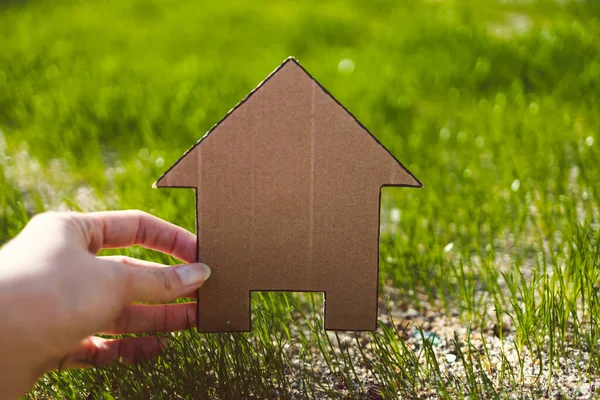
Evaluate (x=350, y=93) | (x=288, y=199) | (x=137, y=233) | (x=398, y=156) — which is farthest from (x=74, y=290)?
(x=350, y=93)

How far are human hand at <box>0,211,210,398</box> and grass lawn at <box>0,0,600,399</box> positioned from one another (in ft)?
0.74

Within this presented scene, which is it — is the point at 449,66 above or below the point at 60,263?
above

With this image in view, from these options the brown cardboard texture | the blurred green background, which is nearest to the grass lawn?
the blurred green background

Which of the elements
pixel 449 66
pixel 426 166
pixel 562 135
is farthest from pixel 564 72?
pixel 426 166

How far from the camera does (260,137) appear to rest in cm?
138

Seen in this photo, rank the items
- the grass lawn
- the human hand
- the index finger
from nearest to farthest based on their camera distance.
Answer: the human hand < the index finger < the grass lawn

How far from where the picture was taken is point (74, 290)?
3.83 feet

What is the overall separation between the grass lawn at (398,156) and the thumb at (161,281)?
246 millimetres

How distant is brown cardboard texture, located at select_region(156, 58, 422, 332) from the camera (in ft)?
4.51

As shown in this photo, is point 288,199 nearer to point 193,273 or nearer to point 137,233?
point 193,273

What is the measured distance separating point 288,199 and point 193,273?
255 millimetres

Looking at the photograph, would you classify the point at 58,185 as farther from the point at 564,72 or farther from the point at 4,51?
the point at 564,72

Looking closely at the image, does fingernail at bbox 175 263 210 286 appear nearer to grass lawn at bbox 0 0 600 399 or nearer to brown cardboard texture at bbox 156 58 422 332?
brown cardboard texture at bbox 156 58 422 332

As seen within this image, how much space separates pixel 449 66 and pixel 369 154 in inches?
122
